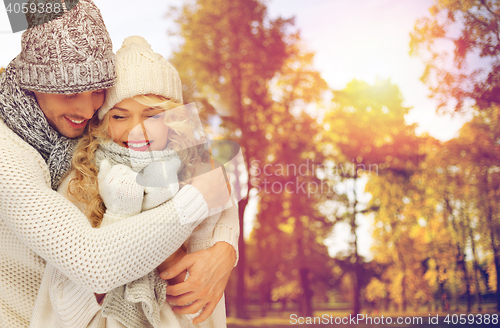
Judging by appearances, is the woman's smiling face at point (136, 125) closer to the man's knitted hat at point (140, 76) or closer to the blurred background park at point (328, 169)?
the man's knitted hat at point (140, 76)

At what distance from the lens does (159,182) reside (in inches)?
57.2

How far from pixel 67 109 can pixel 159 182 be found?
501 millimetres

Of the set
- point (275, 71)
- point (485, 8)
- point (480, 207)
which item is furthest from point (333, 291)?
point (485, 8)

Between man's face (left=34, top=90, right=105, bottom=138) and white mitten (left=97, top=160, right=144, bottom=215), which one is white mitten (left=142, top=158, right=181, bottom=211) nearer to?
white mitten (left=97, top=160, right=144, bottom=215)

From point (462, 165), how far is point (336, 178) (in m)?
1.86

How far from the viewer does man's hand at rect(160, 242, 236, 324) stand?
1.45 m

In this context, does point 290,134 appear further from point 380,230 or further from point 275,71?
point 380,230

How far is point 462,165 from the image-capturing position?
18.1 feet

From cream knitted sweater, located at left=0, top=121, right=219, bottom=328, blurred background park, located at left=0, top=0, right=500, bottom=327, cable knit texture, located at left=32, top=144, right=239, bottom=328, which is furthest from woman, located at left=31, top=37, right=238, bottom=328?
blurred background park, located at left=0, top=0, right=500, bottom=327

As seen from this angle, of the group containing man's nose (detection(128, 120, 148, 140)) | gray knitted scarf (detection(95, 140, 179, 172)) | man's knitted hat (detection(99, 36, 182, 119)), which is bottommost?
gray knitted scarf (detection(95, 140, 179, 172))

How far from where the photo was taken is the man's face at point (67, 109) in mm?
1527

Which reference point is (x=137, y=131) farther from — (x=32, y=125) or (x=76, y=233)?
(x=76, y=233)

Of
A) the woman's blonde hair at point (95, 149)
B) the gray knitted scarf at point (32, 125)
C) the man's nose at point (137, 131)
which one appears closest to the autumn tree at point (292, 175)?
the woman's blonde hair at point (95, 149)

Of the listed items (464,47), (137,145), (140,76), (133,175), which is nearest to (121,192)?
(133,175)
